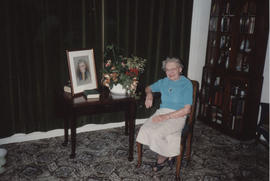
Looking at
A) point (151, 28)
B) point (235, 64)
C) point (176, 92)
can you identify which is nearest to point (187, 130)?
point (176, 92)

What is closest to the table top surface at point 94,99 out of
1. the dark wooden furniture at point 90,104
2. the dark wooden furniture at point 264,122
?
the dark wooden furniture at point 90,104

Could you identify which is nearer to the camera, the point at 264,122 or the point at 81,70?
the point at 81,70

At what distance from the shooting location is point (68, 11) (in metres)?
3.15

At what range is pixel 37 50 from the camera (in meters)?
3.11

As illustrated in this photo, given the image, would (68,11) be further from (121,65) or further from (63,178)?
(63,178)

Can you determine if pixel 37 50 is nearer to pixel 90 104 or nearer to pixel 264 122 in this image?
pixel 90 104

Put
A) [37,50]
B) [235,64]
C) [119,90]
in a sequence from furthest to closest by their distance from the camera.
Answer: [235,64]
[37,50]
[119,90]

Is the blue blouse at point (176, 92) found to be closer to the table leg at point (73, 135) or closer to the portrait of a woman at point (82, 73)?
the portrait of a woman at point (82, 73)

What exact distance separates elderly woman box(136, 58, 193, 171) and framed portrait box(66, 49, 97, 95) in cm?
68

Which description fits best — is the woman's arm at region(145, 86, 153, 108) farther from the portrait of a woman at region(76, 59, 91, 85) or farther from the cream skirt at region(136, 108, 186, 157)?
the portrait of a woman at region(76, 59, 91, 85)

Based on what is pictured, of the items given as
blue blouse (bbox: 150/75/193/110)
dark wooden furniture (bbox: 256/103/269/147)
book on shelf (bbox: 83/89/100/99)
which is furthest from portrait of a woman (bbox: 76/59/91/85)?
dark wooden furniture (bbox: 256/103/269/147)

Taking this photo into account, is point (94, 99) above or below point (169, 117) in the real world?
above

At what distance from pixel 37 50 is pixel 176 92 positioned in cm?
172

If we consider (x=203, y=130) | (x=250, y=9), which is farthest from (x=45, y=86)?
(x=250, y=9)
